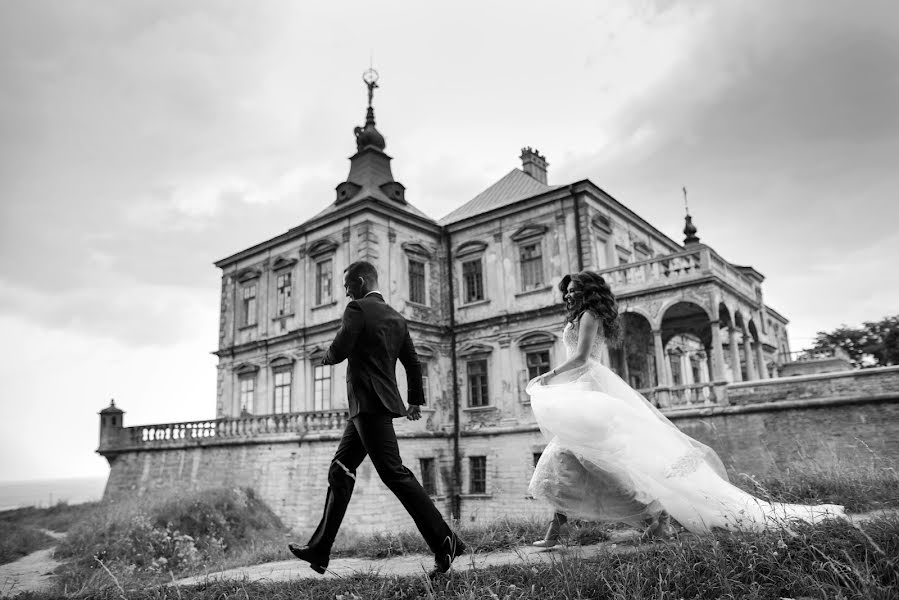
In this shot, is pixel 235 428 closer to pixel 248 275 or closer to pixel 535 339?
pixel 248 275

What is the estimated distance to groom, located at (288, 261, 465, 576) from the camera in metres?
3.83

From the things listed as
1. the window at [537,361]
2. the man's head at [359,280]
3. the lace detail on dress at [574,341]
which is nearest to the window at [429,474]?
the window at [537,361]

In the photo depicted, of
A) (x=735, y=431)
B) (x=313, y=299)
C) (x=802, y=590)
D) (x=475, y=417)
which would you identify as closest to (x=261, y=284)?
(x=313, y=299)

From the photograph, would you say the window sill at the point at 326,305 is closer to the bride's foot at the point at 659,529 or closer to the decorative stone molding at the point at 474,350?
the decorative stone molding at the point at 474,350

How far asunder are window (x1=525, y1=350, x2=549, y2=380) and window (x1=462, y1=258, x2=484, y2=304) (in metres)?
2.91

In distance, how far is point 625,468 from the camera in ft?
14.1

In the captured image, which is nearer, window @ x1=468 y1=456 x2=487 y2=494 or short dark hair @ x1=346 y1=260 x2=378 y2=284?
short dark hair @ x1=346 y1=260 x2=378 y2=284

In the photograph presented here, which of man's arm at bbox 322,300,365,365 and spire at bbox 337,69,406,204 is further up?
spire at bbox 337,69,406,204

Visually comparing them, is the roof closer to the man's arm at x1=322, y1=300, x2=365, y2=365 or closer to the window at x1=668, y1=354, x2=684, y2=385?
the window at x1=668, y1=354, x2=684, y2=385

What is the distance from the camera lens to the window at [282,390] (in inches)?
903

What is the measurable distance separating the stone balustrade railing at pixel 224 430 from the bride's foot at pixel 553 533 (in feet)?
46.8

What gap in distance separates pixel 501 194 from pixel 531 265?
414 centimetres

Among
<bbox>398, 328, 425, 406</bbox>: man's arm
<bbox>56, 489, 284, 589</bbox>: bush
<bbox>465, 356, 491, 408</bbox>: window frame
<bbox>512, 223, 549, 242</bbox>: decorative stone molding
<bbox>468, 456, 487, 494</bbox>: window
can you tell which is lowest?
<bbox>56, 489, 284, 589</bbox>: bush

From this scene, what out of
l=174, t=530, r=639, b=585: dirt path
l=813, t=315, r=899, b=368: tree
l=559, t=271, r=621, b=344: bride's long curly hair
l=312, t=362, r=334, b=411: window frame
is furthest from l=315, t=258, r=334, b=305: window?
l=813, t=315, r=899, b=368: tree
